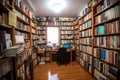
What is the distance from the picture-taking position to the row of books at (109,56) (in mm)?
1743

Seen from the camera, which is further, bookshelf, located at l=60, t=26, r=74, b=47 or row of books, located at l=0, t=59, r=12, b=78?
bookshelf, located at l=60, t=26, r=74, b=47

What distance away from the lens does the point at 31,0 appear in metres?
2.98

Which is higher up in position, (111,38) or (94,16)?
(94,16)

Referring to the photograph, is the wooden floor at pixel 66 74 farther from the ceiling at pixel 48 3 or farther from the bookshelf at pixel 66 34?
the ceiling at pixel 48 3

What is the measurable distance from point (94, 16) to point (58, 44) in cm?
300

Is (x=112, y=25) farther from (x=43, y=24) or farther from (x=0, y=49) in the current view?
(x=43, y=24)

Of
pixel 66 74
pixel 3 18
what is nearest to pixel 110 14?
pixel 3 18

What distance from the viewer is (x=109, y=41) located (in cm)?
200

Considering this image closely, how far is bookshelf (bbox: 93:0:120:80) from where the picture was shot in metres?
1.74

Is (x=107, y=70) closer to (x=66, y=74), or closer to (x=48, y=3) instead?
(x=66, y=74)

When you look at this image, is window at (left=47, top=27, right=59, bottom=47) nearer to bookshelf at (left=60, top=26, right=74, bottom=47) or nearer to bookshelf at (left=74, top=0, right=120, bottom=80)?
bookshelf at (left=60, top=26, right=74, bottom=47)

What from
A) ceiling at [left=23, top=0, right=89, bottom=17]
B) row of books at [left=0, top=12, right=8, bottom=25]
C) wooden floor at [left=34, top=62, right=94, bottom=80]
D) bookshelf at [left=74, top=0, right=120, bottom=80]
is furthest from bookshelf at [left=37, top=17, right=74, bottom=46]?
row of books at [left=0, top=12, right=8, bottom=25]

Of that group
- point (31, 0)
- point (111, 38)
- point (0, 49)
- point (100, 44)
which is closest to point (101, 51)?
point (100, 44)

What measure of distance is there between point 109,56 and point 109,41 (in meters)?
0.33
